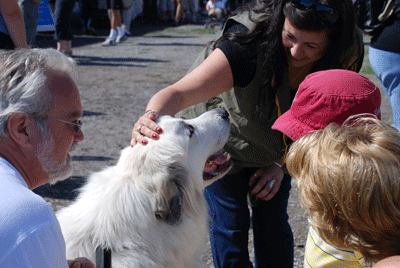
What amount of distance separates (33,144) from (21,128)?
7 cm

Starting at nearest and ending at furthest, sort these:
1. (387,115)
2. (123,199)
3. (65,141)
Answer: (65,141) < (123,199) < (387,115)

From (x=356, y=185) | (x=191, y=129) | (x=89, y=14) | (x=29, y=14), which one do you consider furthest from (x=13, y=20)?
(x=89, y=14)

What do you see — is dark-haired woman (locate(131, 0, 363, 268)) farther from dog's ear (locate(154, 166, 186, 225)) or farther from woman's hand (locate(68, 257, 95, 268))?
woman's hand (locate(68, 257, 95, 268))

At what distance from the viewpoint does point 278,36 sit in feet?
7.41

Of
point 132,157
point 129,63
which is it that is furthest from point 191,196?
point 129,63

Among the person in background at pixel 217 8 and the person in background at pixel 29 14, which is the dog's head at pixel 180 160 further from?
the person in background at pixel 217 8

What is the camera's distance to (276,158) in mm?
2576

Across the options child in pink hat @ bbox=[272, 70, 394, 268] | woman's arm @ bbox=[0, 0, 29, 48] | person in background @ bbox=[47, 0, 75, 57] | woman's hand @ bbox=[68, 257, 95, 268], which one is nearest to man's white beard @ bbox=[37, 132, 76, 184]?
woman's hand @ bbox=[68, 257, 95, 268]

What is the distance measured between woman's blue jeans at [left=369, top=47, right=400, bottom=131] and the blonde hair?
192 cm

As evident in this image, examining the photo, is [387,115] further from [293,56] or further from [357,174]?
[357,174]

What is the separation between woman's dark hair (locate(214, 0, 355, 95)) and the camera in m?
2.20

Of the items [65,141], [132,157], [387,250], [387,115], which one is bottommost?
[387,115]

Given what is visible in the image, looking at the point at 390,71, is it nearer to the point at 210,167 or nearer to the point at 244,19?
the point at 244,19

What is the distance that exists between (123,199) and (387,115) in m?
5.75
